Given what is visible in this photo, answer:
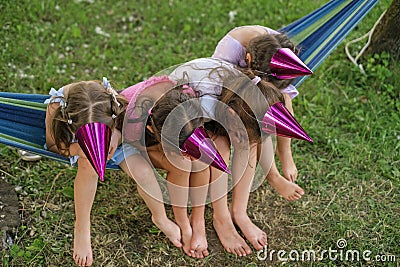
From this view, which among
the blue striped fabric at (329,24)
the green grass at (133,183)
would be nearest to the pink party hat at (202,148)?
the green grass at (133,183)

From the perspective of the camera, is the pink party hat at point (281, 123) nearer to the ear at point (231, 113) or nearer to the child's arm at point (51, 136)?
the ear at point (231, 113)

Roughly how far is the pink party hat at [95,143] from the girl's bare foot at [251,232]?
0.71 meters

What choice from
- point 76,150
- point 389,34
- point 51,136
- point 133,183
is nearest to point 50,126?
point 51,136

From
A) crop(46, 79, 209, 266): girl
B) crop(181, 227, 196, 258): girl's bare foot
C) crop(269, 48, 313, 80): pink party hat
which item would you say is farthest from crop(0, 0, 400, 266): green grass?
crop(269, 48, 313, 80): pink party hat

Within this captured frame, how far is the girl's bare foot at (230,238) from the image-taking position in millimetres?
2393

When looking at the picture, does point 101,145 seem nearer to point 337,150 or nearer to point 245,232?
point 245,232

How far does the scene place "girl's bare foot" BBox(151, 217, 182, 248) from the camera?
235cm

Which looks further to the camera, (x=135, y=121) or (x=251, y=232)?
(x=251, y=232)

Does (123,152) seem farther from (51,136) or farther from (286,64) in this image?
(286,64)

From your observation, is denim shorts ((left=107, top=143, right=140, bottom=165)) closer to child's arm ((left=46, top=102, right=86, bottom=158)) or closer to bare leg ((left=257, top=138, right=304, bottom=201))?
child's arm ((left=46, top=102, right=86, bottom=158))

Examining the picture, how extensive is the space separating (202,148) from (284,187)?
687 mm

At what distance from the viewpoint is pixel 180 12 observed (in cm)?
383

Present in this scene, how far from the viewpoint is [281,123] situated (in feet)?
7.16

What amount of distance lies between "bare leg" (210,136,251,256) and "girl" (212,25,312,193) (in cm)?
31
